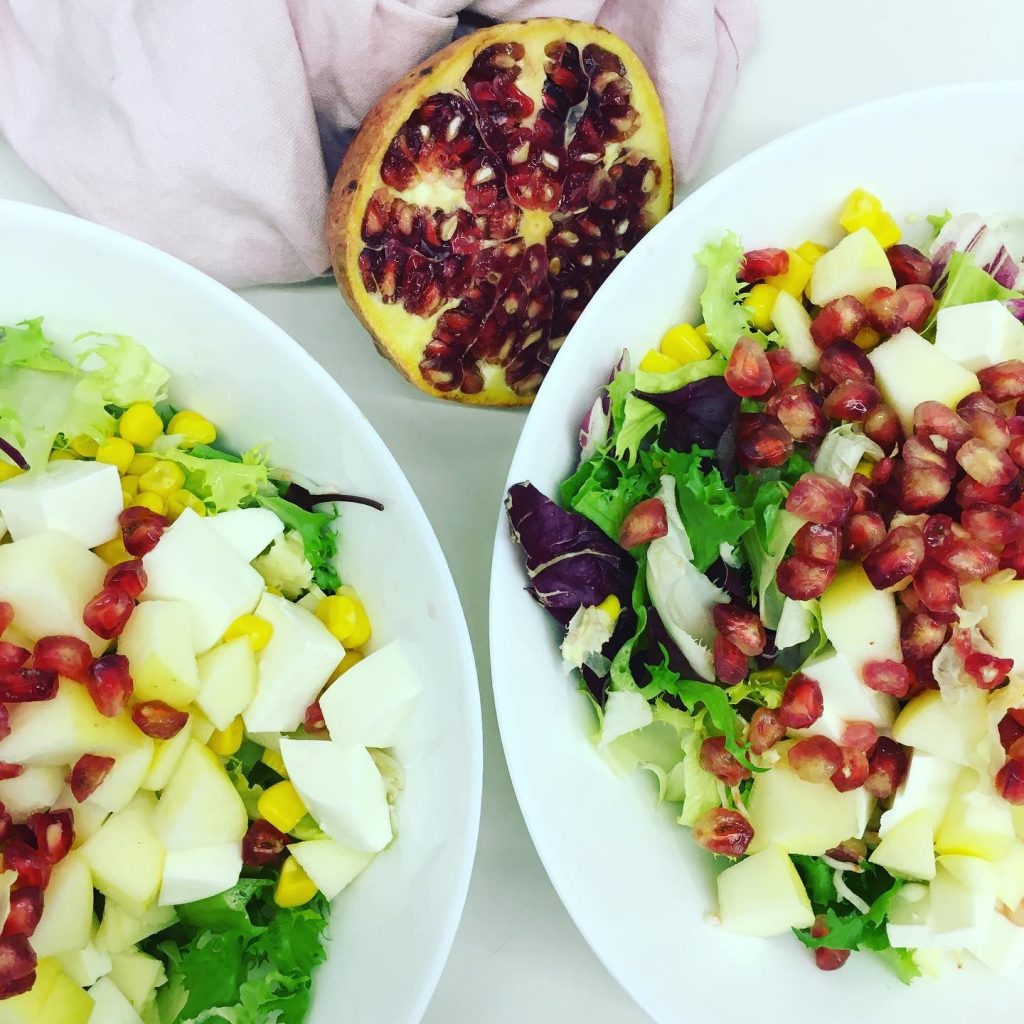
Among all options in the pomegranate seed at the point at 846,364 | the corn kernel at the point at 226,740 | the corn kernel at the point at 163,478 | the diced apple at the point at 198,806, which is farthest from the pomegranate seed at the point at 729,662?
the corn kernel at the point at 163,478

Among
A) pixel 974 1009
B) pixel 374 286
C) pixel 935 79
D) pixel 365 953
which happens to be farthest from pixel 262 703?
pixel 935 79

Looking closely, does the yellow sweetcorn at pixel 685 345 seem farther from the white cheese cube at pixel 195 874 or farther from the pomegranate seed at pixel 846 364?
the white cheese cube at pixel 195 874

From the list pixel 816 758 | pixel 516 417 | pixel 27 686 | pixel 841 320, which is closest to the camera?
pixel 27 686

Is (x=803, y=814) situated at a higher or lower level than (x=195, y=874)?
higher

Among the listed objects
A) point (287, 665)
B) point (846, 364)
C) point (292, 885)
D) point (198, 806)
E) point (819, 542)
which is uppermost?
point (846, 364)

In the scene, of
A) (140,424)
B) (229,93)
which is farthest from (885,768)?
(229,93)

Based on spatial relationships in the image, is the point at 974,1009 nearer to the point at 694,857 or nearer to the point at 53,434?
the point at 694,857

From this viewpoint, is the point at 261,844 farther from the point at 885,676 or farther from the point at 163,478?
the point at 885,676
